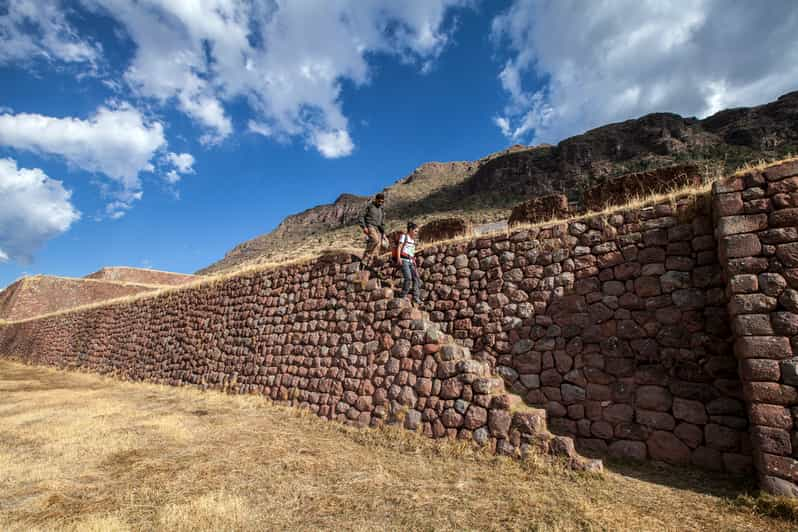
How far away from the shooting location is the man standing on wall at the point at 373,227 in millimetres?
9445

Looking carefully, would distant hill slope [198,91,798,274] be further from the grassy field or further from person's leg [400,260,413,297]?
the grassy field

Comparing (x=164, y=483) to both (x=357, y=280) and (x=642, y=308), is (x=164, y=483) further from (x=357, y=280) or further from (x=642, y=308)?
(x=642, y=308)

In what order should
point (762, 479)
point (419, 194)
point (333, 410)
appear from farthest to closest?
point (419, 194), point (333, 410), point (762, 479)

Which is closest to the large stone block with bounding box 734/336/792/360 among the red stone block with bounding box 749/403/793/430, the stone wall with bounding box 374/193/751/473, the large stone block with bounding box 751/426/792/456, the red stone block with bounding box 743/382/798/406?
the red stone block with bounding box 743/382/798/406

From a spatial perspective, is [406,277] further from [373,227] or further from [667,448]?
[667,448]

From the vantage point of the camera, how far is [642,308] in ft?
19.9

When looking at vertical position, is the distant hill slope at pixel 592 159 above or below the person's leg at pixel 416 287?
above

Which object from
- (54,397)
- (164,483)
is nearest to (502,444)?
(164,483)

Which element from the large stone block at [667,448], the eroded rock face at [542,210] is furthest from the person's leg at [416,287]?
the large stone block at [667,448]

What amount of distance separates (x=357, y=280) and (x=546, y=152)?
170 feet

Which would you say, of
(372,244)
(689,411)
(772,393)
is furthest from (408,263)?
(772,393)

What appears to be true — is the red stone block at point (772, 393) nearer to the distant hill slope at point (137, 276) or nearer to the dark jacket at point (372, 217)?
the dark jacket at point (372, 217)

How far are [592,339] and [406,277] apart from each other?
383 cm

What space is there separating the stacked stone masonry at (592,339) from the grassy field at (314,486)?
49cm
